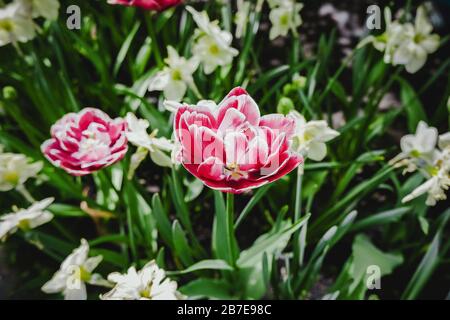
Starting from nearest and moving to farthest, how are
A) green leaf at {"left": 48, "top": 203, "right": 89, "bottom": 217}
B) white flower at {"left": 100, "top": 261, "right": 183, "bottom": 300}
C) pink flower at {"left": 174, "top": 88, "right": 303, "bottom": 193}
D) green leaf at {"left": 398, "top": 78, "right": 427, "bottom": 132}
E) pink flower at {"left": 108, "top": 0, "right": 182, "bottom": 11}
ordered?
1. pink flower at {"left": 174, "top": 88, "right": 303, "bottom": 193}
2. white flower at {"left": 100, "top": 261, "right": 183, "bottom": 300}
3. pink flower at {"left": 108, "top": 0, "right": 182, "bottom": 11}
4. green leaf at {"left": 48, "top": 203, "right": 89, "bottom": 217}
5. green leaf at {"left": 398, "top": 78, "right": 427, "bottom": 132}

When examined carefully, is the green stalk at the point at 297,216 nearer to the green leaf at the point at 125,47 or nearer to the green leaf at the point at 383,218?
the green leaf at the point at 383,218

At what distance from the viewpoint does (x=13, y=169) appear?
2.92 feet

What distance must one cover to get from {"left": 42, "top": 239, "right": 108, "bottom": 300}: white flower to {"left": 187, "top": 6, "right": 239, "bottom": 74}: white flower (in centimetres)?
43

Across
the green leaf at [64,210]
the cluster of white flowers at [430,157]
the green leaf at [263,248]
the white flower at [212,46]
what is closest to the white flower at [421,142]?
the cluster of white flowers at [430,157]

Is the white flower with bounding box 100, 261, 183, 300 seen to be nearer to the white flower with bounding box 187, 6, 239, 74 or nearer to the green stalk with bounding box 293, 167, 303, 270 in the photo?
the green stalk with bounding box 293, 167, 303, 270

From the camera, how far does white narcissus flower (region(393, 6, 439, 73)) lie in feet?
3.43

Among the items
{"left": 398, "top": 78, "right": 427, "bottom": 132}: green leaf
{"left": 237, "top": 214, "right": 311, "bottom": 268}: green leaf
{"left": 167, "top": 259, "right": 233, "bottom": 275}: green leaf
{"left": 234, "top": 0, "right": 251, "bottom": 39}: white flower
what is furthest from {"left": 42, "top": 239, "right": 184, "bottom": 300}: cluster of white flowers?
{"left": 398, "top": 78, "right": 427, "bottom": 132}: green leaf

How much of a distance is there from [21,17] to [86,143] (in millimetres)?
367

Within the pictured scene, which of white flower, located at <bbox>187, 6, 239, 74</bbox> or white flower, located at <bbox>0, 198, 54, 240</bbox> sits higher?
white flower, located at <bbox>187, 6, 239, 74</bbox>

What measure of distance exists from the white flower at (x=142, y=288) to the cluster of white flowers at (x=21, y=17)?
55 cm

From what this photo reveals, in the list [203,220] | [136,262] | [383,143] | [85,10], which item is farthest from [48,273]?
[383,143]

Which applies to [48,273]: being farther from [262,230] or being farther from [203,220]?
[262,230]
